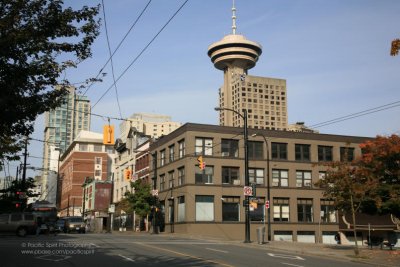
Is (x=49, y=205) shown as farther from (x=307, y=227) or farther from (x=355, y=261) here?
(x=355, y=261)

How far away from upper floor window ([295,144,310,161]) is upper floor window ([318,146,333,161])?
1745 millimetres

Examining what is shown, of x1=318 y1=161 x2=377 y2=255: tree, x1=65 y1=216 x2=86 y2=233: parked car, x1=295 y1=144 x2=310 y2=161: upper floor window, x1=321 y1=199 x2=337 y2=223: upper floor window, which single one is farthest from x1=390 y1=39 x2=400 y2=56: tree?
x1=321 y1=199 x2=337 y2=223: upper floor window

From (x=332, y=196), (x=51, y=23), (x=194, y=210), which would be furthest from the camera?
(x=194, y=210)

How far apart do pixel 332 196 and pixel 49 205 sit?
3820 centimetres

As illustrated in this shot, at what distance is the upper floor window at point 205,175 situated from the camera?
54875mm

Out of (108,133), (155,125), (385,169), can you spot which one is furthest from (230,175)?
(155,125)

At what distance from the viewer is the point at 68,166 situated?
137 m

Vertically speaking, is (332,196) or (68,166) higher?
(68,166)

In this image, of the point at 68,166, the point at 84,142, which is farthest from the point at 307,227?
the point at 68,166

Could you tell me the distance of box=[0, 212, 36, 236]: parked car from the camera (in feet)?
123

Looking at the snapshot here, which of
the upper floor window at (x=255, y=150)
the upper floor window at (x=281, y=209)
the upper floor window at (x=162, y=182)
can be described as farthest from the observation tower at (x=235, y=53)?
the upper floor window at (x=281, y=209)

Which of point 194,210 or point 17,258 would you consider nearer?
point 17,258

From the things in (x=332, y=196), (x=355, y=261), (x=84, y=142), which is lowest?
(x=355, y=261)

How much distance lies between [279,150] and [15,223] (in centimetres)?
3378
